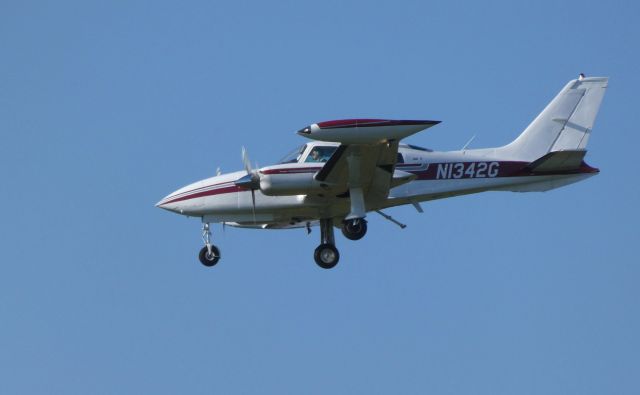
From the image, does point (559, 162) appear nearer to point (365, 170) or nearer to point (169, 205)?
point (365, 170)

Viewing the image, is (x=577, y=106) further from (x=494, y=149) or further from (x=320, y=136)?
(x=320, y=136)

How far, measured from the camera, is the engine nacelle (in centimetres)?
2534

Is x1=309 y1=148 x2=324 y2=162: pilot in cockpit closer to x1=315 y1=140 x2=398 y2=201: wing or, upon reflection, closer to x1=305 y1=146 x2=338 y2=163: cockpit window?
x1=305 y1=146 x2=338 y2=163: cockpit window

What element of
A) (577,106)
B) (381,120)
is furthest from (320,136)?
(577,106)

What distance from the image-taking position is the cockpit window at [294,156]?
29250mm

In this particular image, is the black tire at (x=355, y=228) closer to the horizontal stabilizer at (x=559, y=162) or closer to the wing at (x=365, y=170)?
the wing at (x=365, y=170)

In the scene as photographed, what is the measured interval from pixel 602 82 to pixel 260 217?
9.96 metres

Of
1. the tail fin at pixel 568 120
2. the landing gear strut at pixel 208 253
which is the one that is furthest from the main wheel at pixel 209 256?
the tail fin at pixel 568 120

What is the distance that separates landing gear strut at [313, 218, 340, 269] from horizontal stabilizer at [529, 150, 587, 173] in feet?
18.1

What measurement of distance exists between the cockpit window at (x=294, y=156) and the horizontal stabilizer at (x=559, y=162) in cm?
614

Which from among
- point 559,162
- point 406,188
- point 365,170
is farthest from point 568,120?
point 365,170

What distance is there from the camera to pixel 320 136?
82.8ft

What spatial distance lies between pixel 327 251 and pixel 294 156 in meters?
2.73

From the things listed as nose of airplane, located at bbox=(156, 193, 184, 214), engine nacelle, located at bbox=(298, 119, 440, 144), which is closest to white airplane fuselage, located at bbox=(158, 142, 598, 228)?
nose of airplane, located at bbox=(156, 193, 184, 214)
